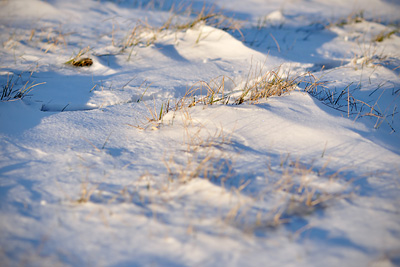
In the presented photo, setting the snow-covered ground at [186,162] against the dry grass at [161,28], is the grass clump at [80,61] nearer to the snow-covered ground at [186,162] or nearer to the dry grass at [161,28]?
the snow-covered ground at [186,162]

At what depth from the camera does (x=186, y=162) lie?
1544mm

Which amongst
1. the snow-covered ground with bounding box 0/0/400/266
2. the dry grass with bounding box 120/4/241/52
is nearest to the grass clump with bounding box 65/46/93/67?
the snow-covered ground with bounding box 0/0/400/266

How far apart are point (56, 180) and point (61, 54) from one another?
74.5 inches

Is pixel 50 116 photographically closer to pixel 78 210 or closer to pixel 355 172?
pixel 78 210

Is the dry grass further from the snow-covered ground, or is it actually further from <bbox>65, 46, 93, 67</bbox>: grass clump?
<bbox>65, 46, 93, 67</bbox>: grass clump

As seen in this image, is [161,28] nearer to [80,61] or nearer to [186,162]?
[80,61]

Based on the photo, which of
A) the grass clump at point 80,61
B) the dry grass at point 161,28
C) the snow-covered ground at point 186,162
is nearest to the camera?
the snow-covered ground at point 186,162

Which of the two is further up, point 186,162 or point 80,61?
point 80,61

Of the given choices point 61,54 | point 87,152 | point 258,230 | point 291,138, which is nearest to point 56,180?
point 87,152

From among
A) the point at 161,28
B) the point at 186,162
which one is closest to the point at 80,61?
the point at 161,28

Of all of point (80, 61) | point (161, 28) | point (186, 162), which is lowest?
point (186, 162)

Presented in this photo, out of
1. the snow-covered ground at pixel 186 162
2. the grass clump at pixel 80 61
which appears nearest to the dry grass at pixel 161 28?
the snow-covered ground at pixel 186 162

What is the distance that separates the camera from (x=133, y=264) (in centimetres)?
105

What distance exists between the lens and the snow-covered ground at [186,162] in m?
1.12
